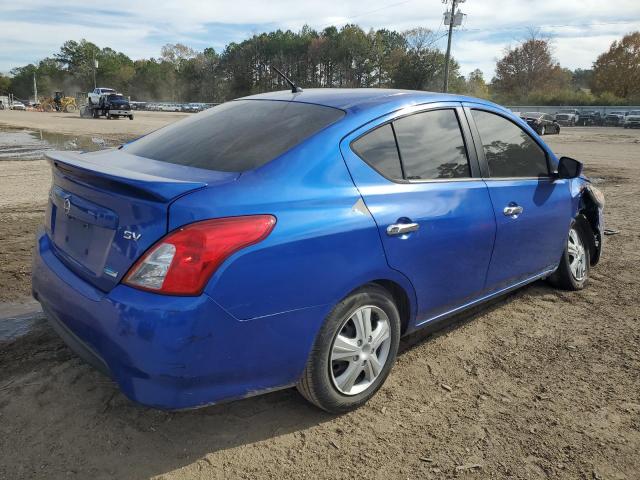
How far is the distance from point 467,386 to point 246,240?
5.51 ft

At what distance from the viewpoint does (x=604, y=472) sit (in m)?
2.32

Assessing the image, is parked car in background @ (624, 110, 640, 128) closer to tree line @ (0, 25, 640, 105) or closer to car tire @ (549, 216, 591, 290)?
tree line @ (0, 25, 640, 105)

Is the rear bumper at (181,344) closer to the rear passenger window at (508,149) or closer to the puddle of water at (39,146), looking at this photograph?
the rear passenger window at (508,149)

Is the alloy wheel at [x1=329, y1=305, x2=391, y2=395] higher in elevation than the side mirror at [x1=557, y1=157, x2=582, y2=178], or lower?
lower

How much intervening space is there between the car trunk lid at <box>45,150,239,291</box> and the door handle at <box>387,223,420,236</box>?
83 centimetres

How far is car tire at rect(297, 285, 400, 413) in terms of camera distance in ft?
8.07

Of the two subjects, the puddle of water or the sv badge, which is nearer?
the sv badge

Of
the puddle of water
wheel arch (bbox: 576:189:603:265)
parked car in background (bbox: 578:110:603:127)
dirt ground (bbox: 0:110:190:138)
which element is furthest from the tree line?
wheel arch (bbox: 576:189:603:265)

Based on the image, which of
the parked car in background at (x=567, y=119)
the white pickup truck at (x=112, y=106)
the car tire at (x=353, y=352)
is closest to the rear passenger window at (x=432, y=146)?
the car tire at (x=353, y=352)

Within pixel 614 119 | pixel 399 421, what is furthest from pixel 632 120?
pixel 399 421

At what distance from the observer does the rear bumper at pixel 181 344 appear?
6.62 ft

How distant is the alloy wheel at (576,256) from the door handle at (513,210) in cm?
112

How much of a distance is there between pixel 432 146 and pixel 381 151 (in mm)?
463

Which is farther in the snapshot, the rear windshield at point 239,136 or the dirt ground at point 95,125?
the dirt ground at point 95,125
